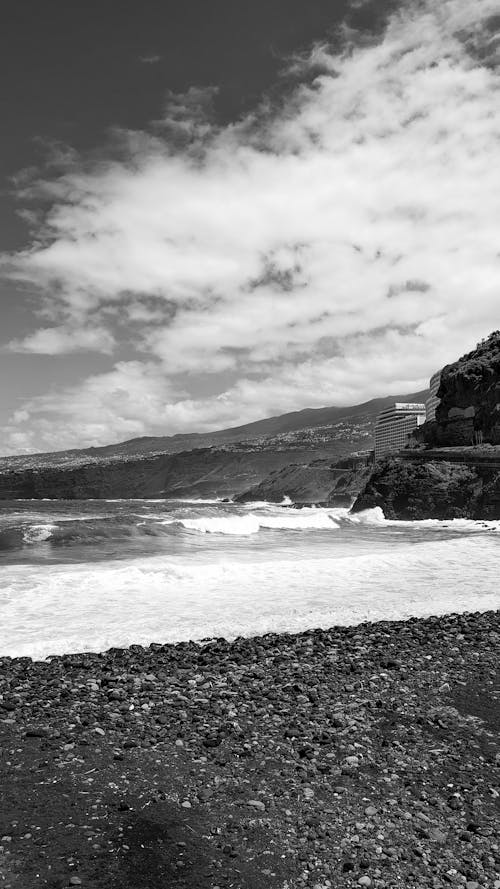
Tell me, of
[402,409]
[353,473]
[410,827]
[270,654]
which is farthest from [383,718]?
[402,409]

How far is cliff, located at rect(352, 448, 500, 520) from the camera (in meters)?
52.0

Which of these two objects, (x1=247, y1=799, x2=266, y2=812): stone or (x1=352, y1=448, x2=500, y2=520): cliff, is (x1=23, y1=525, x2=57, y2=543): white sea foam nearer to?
(x1=247, y1=799, x2=266, y2=812): stone

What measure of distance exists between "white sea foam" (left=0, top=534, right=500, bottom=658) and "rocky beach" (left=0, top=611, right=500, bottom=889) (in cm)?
206

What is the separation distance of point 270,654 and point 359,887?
19.5 feet

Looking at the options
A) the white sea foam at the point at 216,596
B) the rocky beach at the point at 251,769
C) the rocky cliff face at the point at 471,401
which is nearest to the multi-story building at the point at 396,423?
the rocky cliff face at the point at 471,401

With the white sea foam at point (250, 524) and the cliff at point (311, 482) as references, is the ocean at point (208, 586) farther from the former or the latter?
the cliff at point (311, 482)

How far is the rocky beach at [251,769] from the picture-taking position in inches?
179

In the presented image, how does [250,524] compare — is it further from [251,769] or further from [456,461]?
[251,769]

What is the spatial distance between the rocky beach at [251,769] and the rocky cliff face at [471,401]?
56.5 meters

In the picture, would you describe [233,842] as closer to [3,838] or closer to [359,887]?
[359,887]

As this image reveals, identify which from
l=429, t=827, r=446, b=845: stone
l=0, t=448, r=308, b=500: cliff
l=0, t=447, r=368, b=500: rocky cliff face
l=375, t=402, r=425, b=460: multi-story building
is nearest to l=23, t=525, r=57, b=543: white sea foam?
l=429, t=827, r=446, b=845: stone

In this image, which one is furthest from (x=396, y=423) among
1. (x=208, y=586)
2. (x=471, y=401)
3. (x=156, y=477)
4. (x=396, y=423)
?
(x=208, y=586)

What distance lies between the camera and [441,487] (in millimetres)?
54781

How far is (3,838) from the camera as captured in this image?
4.85 m
